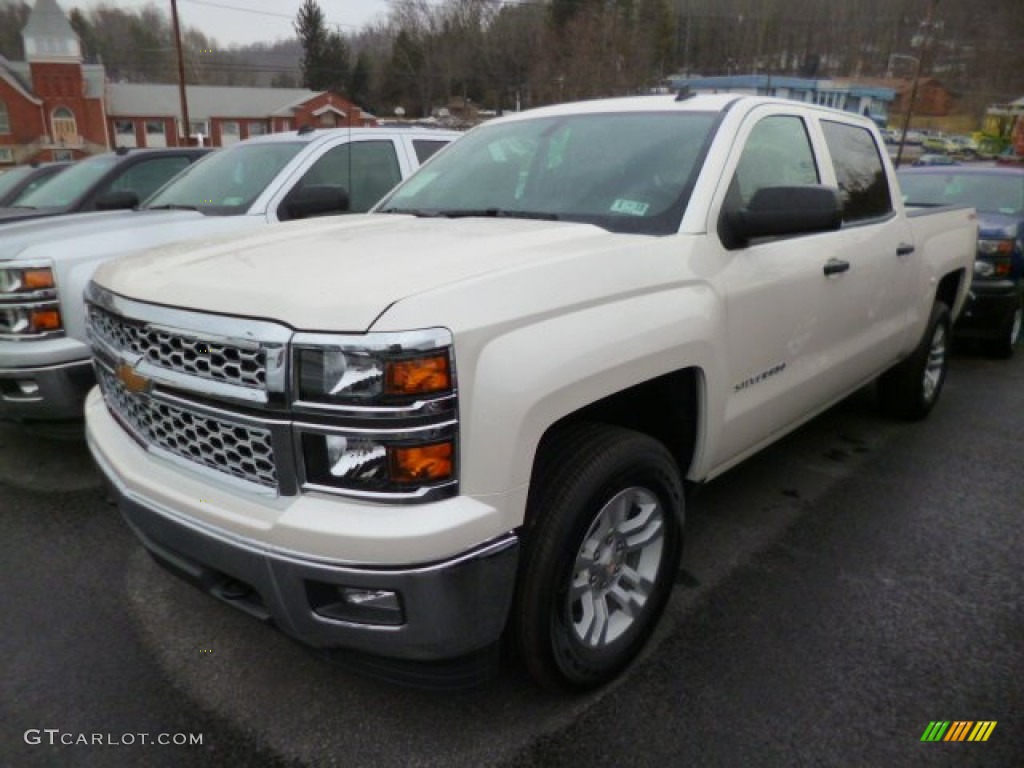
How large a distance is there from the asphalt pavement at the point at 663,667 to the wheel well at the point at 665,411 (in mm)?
674

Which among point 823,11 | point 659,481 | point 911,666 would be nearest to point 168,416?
point 659,481

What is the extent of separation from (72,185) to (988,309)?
8457mm

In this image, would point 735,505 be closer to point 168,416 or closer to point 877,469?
point 877,469

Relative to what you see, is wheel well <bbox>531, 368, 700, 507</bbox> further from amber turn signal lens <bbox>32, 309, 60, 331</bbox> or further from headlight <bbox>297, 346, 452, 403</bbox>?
amber turn signal lens <bbox>32, 309, 60, 331</bbox>

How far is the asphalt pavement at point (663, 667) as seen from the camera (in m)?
2.23

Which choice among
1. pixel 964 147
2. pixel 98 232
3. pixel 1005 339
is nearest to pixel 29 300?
pixel 98 232

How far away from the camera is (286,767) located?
2160 millimetres

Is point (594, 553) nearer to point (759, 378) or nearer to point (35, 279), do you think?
point (759, 378)

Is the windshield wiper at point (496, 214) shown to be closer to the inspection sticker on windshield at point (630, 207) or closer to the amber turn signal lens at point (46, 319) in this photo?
the inspection sticker on windshield at point (630, 207)

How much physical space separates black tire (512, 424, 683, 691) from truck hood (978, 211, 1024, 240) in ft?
18.4

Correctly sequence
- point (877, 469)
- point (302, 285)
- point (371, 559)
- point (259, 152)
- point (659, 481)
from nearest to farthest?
point (371, 559), point (302, 285), point (659, 481), point (877, 469), point (259, 152)

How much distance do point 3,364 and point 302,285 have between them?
2.55m

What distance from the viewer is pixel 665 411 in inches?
108

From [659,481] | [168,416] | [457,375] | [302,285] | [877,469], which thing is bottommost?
[877,469]
